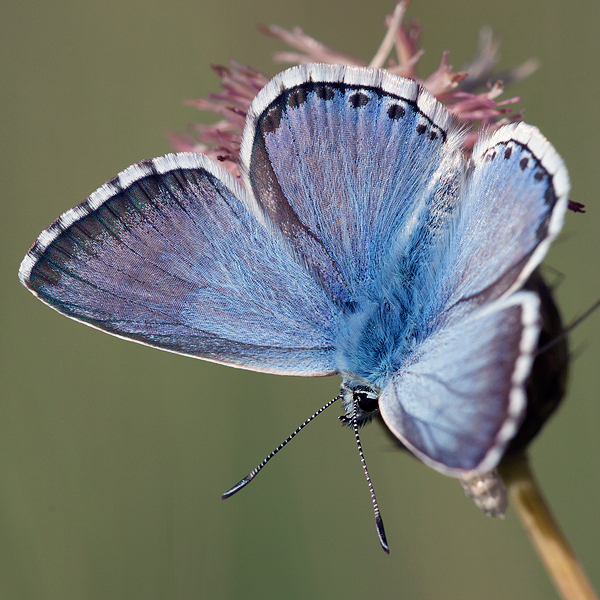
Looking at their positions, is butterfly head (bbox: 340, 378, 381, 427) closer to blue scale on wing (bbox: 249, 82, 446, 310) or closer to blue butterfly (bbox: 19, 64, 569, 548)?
blue butterfly (bbox: 19, 64, 569, 548)

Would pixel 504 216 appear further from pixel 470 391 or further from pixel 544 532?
pixel 544 532

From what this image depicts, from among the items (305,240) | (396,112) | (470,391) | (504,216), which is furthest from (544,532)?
(396,112)

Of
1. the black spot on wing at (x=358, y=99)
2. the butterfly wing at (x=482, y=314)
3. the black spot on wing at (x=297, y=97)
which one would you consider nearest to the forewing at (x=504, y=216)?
the butterfly wing at (x=482, y=314)

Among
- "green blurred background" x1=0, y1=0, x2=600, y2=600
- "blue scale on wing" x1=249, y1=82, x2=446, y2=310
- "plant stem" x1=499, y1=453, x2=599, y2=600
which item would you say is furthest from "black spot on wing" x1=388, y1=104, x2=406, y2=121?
"green blurred background" x1=0, y1=0, x2=600, y2=600

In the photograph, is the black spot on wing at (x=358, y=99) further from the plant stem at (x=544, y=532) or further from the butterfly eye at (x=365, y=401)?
the plant stem at (x=544, y=532)

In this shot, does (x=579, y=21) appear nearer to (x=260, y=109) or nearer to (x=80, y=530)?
(x=260, y=109)

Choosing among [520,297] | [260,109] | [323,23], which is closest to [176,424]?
[260,109]
